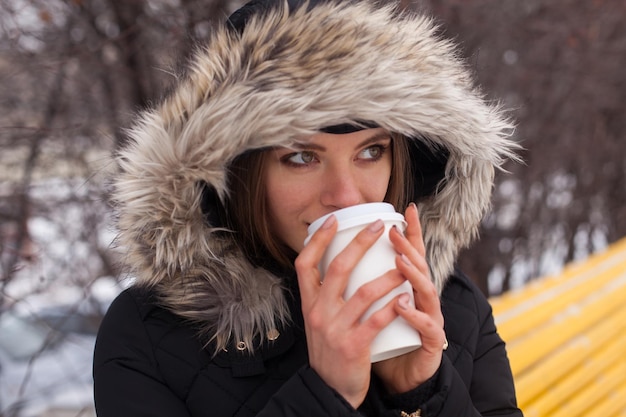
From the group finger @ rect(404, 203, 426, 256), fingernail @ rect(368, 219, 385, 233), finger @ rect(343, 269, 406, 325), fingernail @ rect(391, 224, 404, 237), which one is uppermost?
fingernail @ rect(368, 219, 385, 233)

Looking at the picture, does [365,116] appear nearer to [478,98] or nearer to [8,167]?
[478,98]

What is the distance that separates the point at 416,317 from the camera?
4.54 feet

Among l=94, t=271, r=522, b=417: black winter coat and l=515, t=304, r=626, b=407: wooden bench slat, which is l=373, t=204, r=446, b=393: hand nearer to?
l=94, t=271, r=522, b=417: black winter coat

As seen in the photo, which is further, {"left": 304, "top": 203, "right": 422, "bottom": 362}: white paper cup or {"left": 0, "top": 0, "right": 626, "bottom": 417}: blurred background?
{"left": 0, "top": 0, "right": 626, "bottom": 417}: blurred background

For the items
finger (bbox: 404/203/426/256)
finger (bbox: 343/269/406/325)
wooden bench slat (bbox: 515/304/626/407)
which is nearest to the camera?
finger (bbox: 343/269/406/325)

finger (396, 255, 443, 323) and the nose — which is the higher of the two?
the nose

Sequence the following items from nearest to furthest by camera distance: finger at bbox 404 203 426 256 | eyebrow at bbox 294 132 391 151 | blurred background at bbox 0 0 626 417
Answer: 1. finger at bbox 404 203 426 256
2. eyebrow at bbox 294 132 391 151
3. blurred background at bbox 0 0 626 417

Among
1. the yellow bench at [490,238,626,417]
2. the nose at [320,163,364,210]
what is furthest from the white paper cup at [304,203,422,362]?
the yellow bench at [490,238,626,417]

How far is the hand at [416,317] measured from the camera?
138 centimetres

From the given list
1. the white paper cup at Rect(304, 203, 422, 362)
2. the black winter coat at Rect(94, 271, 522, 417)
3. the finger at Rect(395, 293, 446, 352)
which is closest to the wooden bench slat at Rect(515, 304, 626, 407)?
the black winter coat at Rect(94, 271, 522, 417)

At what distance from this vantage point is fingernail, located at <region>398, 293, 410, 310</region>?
136 centimetres

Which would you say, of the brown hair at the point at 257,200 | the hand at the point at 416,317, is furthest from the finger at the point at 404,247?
the brown hair at the point at 257,200

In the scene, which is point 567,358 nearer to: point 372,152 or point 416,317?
point 372,152

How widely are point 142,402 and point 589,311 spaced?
7.66ft
